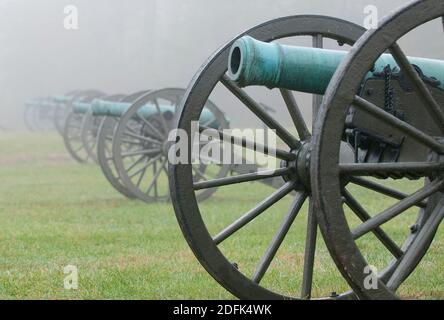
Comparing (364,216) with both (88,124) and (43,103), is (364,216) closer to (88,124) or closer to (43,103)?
(88,124)

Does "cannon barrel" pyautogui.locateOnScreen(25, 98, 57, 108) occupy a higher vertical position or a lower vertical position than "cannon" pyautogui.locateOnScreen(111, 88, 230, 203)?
lower

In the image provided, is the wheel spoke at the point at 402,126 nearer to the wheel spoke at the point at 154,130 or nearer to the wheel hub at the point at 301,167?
the wheel hub at the point at 301,167

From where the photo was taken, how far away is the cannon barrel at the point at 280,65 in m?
3.79

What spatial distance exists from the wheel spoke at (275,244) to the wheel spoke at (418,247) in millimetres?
745

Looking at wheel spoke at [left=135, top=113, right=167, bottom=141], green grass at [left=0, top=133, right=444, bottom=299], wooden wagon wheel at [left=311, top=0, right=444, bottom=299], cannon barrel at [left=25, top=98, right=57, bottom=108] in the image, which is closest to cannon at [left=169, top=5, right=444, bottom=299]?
wooden wagon wheel at [left=311, top=0, right=444, bottom=299]

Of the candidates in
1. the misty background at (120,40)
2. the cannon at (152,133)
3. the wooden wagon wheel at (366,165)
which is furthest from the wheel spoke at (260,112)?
the cannon at (152,133)

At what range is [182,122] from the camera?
4.28 meters

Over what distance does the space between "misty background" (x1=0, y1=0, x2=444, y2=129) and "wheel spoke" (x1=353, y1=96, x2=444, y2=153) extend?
231cm

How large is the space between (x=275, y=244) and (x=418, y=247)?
79 cm

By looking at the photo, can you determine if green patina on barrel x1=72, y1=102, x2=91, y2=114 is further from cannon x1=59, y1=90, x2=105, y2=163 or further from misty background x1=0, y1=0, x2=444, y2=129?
misty background x1=0, y1=0, x2=444, y2=129

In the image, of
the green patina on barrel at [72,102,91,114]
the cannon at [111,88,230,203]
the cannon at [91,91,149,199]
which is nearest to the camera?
the cannon at [111,88,230,203]

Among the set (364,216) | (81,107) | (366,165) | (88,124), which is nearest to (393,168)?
(366,165)

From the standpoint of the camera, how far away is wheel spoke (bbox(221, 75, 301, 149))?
4391 mm

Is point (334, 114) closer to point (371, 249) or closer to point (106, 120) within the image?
point (371, 249)
